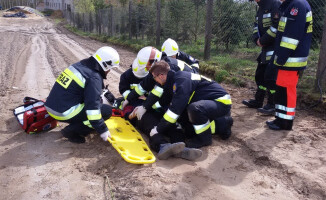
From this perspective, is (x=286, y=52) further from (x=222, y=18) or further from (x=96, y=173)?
(x=222, y=18)

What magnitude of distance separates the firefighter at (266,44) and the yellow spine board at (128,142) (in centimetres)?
247

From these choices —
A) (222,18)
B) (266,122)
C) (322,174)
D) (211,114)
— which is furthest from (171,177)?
(222,18)

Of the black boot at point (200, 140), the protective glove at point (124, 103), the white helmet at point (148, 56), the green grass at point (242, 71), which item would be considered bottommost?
the black boot at point (200, 140)

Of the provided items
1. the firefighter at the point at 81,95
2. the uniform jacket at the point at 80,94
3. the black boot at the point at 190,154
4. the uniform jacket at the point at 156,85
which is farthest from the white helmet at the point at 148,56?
the black boot at the point at 190,154

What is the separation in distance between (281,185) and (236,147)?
0.96 metres

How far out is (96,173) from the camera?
317 centimetres

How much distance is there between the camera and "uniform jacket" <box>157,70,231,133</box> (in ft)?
11.3

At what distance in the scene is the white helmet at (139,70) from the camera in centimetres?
465

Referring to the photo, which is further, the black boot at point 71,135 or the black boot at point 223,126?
the black boot at point 223,126

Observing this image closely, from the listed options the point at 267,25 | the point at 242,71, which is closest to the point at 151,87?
the point at 267,25

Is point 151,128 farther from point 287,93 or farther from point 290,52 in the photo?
point 290,52

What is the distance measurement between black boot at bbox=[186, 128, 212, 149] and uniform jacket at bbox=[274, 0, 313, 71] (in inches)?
60.3

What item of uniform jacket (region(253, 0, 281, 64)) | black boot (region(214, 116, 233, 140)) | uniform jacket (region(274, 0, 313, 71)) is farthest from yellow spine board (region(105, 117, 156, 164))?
uniform jacket (region(253, 0, 281, 64))

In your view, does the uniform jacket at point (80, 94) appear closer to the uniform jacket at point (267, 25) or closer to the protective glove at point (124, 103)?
the protective glove at point (124, 103)
